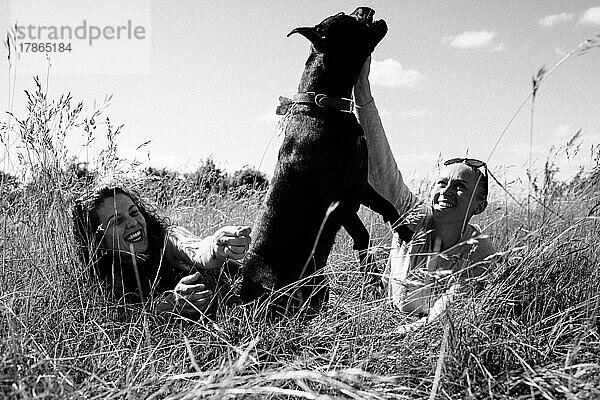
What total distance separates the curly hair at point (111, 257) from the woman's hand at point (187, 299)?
0.09 metres

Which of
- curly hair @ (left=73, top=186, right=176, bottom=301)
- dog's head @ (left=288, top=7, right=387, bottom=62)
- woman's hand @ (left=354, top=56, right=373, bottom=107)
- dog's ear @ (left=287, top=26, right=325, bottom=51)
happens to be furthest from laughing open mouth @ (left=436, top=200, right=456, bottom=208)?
curly hair @ (left=73, top=186, right=176, bottom=301)

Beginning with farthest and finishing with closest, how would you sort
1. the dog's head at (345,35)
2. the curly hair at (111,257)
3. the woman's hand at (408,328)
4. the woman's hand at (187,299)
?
the dog's head at (345,35), the curly hair at (111,257), the woman's hand at (187,299), the woman's hand at (408,328)

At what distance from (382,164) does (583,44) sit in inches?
54.7

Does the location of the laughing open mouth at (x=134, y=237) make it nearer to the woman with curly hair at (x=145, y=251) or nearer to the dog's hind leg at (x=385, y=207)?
the woman with curly hair at (x=145, y=251)

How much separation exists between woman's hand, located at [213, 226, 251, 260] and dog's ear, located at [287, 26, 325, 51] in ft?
3.09

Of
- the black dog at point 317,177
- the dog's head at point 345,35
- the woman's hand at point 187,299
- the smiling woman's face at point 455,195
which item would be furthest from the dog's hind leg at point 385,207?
the woman's hand at point 187,299

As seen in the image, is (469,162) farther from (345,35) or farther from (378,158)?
(345,35)

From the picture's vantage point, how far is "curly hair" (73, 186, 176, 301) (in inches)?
97.3

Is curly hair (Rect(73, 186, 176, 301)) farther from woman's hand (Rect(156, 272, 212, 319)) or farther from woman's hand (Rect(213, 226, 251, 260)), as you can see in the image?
woman's hand (Rect(213, 226, 251, 260))

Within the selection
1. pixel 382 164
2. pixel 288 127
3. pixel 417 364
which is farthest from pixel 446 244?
pixel 417 364

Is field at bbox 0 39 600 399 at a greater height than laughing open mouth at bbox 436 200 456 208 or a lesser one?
lesser

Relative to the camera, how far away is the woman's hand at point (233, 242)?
2.36m

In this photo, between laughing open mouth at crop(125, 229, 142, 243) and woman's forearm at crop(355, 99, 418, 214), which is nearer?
laughing open mouth at crop(125, 229, 142, 243)

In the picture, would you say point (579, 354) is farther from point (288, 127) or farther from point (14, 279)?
point (14, 279)
